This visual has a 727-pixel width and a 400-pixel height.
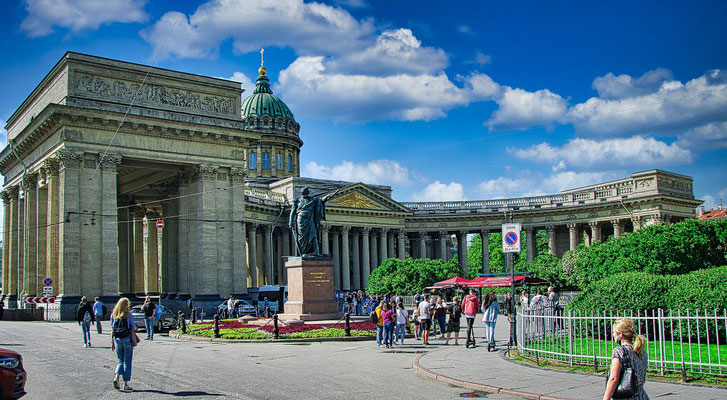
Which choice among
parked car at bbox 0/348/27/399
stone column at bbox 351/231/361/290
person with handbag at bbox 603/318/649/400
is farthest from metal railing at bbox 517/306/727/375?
stone column at bbox 351/231/361/290

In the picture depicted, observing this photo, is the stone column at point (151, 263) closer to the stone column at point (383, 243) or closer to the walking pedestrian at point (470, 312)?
the stone column at point (383, 243)

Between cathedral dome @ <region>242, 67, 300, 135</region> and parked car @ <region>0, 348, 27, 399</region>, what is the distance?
89.1 metres

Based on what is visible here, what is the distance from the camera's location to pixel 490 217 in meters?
84.6

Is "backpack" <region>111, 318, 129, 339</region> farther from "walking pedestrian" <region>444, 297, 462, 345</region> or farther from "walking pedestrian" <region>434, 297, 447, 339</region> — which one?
"walking pedestrian" <region>434, 297, 447, 339</region>

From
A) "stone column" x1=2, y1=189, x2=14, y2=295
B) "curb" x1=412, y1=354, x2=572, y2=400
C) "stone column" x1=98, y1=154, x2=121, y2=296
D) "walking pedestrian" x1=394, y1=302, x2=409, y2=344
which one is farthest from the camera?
"stone column" x1=2, y1=189, x2=14, y2=295

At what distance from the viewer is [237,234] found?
151 ft

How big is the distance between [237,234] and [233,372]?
98.2 ft

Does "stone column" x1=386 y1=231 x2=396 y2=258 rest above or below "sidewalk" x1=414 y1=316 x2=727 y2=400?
above

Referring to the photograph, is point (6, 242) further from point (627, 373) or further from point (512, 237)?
point (627, 373)

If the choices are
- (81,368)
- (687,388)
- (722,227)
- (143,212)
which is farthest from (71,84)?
(722,227)

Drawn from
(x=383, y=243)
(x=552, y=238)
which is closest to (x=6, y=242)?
(x=383, y=243)

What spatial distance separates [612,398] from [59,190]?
1546 inches

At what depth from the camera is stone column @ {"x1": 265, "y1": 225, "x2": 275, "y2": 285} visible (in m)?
70.6

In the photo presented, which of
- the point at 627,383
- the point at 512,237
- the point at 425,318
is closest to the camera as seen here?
the point at 627,383
